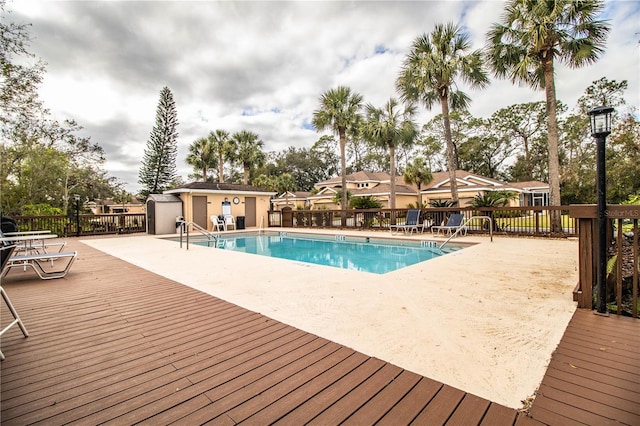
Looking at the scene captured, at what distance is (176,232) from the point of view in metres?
14.5

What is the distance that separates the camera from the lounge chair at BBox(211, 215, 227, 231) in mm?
15161

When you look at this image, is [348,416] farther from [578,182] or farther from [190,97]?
[578,182]

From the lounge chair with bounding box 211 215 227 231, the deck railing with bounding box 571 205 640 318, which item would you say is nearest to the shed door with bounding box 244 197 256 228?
the lounge chair with bounding box 211 215 227 231

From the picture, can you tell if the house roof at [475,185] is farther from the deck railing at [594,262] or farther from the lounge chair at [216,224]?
the deck railing at [594,262]

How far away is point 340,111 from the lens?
17.0 m

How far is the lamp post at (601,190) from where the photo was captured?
286 cm

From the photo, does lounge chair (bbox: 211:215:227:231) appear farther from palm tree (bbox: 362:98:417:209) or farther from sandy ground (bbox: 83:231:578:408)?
palm tree (bbox: 362:98:417:209)

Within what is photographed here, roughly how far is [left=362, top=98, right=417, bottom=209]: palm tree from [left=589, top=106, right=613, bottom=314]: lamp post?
527 inches

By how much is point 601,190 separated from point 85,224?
58.1 ft

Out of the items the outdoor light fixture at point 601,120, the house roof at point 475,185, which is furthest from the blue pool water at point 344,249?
the house roof at point 475,185

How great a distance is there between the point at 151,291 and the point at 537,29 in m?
13.6

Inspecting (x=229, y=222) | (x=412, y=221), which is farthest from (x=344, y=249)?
(x=229, y=222)

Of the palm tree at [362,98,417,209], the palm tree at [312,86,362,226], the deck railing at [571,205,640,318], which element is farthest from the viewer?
the palm tree at [312,86,362,226]

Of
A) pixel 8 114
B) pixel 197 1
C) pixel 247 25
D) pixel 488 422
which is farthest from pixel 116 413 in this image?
pixel 8 114
